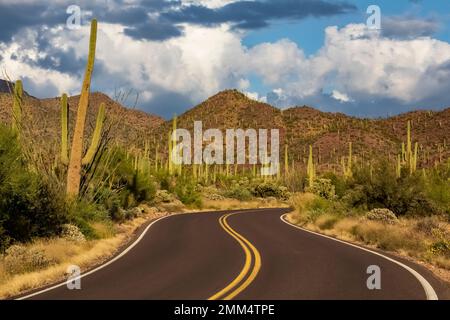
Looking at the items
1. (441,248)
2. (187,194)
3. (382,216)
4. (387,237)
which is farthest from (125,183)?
(441,248)

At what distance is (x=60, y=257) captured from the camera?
13.9 m

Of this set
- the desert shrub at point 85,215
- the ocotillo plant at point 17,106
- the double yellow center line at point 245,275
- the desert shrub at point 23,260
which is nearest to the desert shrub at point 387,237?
the double yellow center line at point 245,275

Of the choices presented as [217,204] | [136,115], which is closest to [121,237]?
[217,204]

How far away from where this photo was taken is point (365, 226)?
20.3 m

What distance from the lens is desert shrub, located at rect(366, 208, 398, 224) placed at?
22.8 meters

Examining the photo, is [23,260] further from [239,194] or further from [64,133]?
[239,194]

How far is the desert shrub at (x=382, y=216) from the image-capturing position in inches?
898

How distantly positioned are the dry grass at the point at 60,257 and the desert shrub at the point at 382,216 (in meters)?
10.6

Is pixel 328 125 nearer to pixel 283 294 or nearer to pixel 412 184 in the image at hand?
pixel 412 184

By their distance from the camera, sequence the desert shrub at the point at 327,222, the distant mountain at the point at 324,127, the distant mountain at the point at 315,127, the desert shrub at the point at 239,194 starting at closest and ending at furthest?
1. the desert shrub at the point at 327,222
2. the desert shrub at the point at 239,194
3. the distant mountain at the point at 315,127
4. the distant mountain at the point at 324,127

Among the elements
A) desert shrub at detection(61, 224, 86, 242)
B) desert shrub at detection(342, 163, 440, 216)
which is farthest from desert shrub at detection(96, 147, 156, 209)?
desert shrub at detection(342, 163, 440, 216)

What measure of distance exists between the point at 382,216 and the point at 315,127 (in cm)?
9212

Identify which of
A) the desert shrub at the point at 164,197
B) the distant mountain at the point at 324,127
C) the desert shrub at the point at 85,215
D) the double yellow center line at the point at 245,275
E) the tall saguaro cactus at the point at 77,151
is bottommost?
the desert shrub at the point at 164,197

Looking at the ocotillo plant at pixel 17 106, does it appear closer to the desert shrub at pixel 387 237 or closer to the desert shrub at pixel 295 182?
the desert shrub at pixel 387 237
